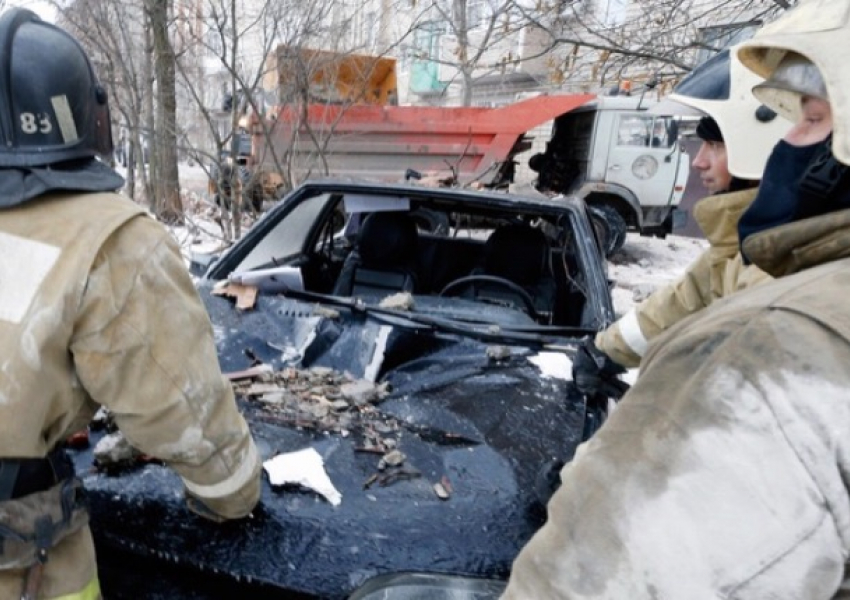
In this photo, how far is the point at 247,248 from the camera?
276 centimetres

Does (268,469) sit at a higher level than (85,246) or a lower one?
lower

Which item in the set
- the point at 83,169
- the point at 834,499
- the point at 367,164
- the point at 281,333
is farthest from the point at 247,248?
the point at 367,164

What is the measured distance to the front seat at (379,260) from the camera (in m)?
3.19

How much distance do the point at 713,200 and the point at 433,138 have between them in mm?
8163

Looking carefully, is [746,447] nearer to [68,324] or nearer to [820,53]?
[820,53]

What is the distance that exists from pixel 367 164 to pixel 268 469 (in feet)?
27.4

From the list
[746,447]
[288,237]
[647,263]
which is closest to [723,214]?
[746,447]

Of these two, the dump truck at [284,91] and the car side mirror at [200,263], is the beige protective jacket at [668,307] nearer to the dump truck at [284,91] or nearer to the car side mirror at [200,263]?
the car side mirror at [200,263]

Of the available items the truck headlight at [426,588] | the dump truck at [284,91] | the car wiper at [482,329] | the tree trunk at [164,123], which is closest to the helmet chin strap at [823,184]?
the truck headlight at [426,588]

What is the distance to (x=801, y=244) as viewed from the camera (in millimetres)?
684

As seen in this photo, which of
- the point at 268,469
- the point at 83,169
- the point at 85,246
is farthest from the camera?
the point at 268,469

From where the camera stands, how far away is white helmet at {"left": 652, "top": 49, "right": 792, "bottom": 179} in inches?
55.9

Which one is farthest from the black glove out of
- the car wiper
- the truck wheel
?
the truck wheel

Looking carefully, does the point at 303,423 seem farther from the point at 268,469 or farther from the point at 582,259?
the point at 582,259
